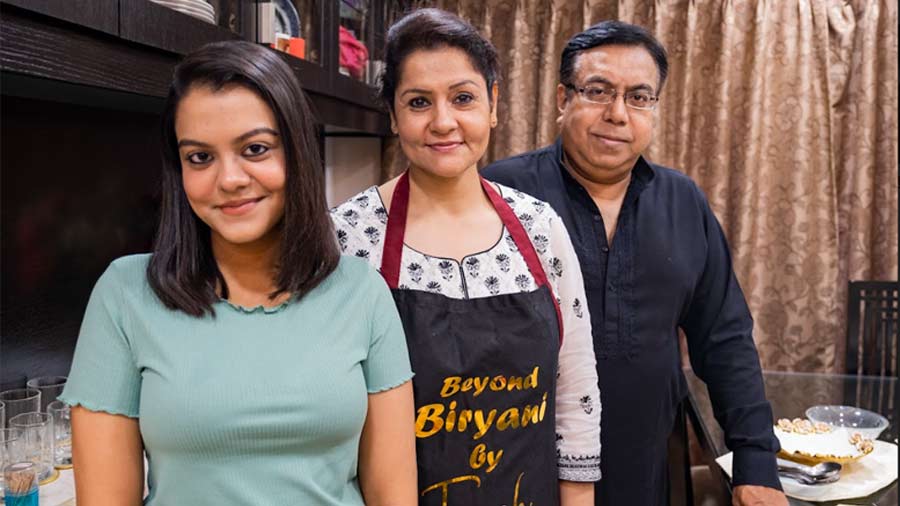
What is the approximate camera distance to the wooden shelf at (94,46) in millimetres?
958

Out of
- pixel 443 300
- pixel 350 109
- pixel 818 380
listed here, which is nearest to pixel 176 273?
pixel 443 300

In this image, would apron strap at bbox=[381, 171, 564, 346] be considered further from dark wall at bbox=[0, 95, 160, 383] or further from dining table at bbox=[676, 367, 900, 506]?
dining table at bbox=[676, 367, 900, 506]

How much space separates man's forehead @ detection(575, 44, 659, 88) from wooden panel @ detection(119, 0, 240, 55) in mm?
783

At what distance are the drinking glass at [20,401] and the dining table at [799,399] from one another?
150cm

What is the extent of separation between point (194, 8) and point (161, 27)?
143mm

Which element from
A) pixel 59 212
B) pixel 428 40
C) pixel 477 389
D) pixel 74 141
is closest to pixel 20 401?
pixel 59 212

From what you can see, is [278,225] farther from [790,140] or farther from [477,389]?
[790,140]

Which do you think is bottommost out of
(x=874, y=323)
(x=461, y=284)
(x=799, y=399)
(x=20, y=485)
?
(x=799, y=399)

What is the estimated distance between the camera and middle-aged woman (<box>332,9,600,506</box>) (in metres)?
1.11

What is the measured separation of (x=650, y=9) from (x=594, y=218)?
2116 mm

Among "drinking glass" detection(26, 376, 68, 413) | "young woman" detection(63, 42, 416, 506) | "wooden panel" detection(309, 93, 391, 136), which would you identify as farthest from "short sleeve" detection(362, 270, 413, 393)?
"wooden panel" detection(309, 93, 391, 136)

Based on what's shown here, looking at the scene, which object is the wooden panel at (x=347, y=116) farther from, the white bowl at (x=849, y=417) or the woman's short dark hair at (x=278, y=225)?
the white bowl at (x=849, y=417)

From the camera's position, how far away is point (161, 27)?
1.25 m

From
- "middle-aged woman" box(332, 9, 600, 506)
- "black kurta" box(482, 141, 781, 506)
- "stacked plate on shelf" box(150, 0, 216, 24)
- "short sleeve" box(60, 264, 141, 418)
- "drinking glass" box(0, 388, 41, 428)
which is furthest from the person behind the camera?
"black kurta" box(482, 141, 781, 506)
